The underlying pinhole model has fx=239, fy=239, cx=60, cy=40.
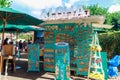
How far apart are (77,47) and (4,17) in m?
3.49

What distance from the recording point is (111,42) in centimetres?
1770

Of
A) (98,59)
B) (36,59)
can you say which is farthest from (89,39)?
(36,59)

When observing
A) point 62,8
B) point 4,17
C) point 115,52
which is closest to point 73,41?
point 62,8

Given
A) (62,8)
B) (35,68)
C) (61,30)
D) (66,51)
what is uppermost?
(62,8)

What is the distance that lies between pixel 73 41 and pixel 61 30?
803 mm

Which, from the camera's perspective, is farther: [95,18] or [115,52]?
[115,52]

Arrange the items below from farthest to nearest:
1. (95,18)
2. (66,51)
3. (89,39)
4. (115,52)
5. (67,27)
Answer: (115,52) → (67,27) → (89,39) → (95,18) → (66,51)

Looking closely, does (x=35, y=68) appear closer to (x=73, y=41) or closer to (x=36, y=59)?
(x=36, y=59)

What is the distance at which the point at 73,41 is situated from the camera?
11148 mm

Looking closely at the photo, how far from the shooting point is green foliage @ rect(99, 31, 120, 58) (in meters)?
16.9

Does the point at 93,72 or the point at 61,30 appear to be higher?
the point at 61,30

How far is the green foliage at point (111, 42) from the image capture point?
16891mm

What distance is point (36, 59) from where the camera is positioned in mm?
11414

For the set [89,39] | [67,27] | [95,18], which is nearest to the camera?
[95,18]
